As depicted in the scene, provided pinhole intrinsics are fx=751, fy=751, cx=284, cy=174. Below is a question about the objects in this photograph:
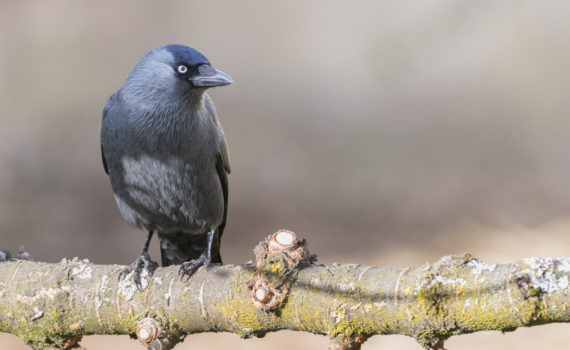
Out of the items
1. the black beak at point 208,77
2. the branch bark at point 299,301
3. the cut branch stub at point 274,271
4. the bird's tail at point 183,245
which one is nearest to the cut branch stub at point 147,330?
the branch bark at point 299,301

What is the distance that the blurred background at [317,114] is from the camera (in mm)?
6793

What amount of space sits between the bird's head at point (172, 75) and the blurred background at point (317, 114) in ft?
10.2

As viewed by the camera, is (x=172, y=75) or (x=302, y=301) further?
(x=172, y=75)

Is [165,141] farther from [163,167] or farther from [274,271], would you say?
[274,271]

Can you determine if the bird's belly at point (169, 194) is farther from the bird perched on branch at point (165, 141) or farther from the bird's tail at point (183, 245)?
the bird's tail at point (183, 245)

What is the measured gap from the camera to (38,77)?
23.7ft

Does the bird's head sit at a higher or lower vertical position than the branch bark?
higher

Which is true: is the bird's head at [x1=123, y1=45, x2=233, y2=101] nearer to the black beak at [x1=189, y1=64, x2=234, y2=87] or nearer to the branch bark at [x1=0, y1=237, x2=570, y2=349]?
the black beak at [x1=189, y1=64, x2=234, y2=87]

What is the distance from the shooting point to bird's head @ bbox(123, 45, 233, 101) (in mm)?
3486

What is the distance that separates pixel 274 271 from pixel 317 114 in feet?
16.8

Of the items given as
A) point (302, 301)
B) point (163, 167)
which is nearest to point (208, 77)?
point (163, 167)

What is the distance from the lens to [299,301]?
8.06ft

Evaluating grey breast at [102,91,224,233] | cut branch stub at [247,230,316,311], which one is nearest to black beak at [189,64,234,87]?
grey breast at [102,91,224,233]

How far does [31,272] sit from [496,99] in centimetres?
544
